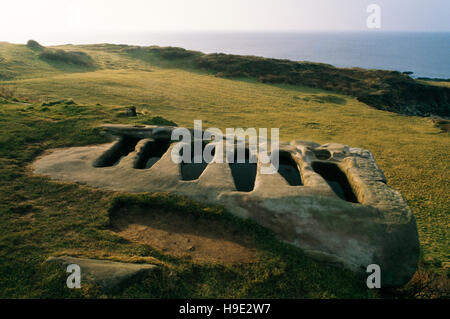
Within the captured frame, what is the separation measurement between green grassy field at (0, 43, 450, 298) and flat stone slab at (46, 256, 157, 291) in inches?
9.0

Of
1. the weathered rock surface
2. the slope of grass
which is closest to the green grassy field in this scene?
the slope of grass

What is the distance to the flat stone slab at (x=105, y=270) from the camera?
17.6 ft

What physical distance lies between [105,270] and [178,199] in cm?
288

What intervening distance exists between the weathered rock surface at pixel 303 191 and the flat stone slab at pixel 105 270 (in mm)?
2789

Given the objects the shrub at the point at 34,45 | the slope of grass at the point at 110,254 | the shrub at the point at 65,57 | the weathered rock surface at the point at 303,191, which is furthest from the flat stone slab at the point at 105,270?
the shrub at the point at 34,45

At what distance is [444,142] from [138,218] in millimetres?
18691

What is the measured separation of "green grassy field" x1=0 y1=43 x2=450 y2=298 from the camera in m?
5.84

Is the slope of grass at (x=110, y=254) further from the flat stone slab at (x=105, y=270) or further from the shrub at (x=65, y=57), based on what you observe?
the shrub at (x=65, y=57)

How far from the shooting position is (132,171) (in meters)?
9.34

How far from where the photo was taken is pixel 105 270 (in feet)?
18.2

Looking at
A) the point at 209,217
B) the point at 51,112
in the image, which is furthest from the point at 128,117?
the point at 209,217

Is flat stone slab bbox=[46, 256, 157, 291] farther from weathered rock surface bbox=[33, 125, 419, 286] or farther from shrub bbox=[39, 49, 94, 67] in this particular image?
shrub bbox=[39, 49, 94, 67]

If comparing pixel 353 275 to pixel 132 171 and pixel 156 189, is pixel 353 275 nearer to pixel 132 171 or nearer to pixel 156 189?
pixel 156 189

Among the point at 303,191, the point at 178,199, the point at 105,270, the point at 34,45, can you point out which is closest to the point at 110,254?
the point at 105,270
